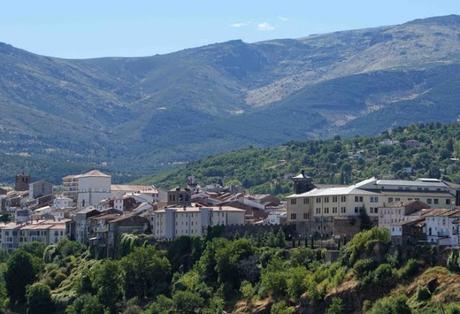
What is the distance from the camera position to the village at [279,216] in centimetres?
12206

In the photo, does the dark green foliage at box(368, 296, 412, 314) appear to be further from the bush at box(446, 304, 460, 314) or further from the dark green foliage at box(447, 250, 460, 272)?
the dark green foliage at box(447, 250, 460, 272)

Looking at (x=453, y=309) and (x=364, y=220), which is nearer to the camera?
(x=453, y=309)

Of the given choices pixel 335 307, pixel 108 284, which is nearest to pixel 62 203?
pixel 108 284

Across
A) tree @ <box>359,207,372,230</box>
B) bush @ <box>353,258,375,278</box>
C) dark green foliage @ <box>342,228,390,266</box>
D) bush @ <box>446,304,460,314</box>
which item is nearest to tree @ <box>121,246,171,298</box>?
tree @ <box>359,207,372,230</box>

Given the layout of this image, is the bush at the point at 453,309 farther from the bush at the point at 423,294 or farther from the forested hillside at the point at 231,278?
the bush at the point at 423,294

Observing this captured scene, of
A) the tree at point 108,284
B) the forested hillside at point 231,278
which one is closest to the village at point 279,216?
the forested hillside at point 231,278

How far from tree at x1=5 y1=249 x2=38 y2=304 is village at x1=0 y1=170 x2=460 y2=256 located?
814cm

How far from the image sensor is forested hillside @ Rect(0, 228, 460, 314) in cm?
10844

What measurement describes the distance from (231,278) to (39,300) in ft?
79.3

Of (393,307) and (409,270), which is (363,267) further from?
(393,307)

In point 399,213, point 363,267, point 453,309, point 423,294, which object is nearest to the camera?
point 453,309

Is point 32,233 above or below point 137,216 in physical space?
below

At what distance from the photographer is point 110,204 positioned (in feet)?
592

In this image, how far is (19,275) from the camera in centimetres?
14950
